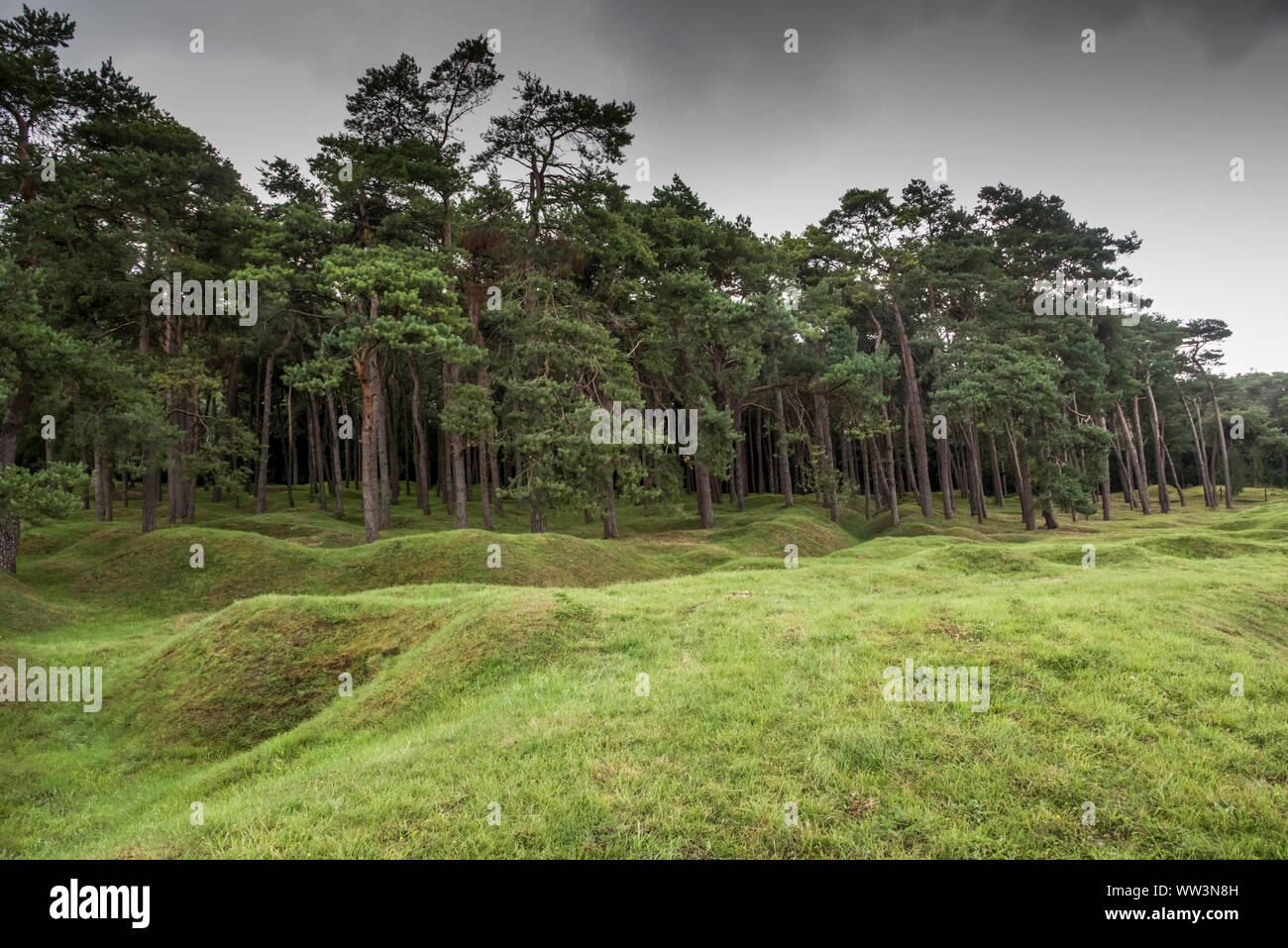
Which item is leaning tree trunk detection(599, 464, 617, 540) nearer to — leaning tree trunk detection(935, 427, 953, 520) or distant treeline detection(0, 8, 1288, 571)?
distant treeline detection(0, 8, 1288, 571)

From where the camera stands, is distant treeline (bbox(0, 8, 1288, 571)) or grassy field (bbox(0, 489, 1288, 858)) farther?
distant treeline (bbox(0, 8, 1288, 571))

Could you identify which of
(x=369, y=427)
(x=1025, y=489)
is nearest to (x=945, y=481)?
(x=1025, y=489)

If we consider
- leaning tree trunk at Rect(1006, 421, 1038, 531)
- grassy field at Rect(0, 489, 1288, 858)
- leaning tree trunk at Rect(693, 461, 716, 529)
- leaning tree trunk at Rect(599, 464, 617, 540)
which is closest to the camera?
grassy field at Rect(0, 489, 1288, 858)

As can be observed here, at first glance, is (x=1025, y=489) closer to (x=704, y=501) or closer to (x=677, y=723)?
(x=704, y=501)

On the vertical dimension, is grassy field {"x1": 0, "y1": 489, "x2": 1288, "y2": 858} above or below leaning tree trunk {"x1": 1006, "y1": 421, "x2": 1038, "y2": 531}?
below

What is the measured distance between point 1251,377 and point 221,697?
108168 millimetres

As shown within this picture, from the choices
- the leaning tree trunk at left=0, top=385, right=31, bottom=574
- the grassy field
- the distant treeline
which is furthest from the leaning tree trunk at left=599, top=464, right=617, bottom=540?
the leaning tree trunk at left=0, top=385, right=31, bottom=574

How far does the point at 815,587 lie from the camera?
17594mm

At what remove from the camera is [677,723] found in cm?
800

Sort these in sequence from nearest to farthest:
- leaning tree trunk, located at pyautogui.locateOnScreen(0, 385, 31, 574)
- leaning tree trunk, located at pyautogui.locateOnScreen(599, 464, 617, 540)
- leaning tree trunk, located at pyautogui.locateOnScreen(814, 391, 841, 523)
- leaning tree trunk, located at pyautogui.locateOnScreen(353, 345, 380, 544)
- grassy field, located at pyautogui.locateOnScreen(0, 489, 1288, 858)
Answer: grassy field, located at pyautogui.locateOnScreen(0, 489, 1288, 858) → leaning tree trunk, located at pyautogui.locateOnScreen(0, 385, 31, 574) → leaning tree trunk, located at pyautogui.locateOnScreen(353, 345, 380, 544) → leaning tree trunk, located at pyautogui.locateOnScreen(599, 464, 617, 540) → leaning tree trunk, located at pyautogui.locateOnScreen(814, 391, 841, 523)

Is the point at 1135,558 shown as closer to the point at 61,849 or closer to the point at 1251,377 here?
the point at 61,849

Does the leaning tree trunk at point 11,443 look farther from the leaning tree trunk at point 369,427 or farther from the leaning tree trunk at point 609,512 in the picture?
the leaning tree trunk at point 609,512

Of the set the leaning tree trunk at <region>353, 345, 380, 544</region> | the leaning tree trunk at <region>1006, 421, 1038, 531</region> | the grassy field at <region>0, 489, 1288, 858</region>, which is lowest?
the grassy field at <region>0, 489, 1288, 858</region>

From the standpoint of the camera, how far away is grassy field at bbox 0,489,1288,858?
5.87 m
